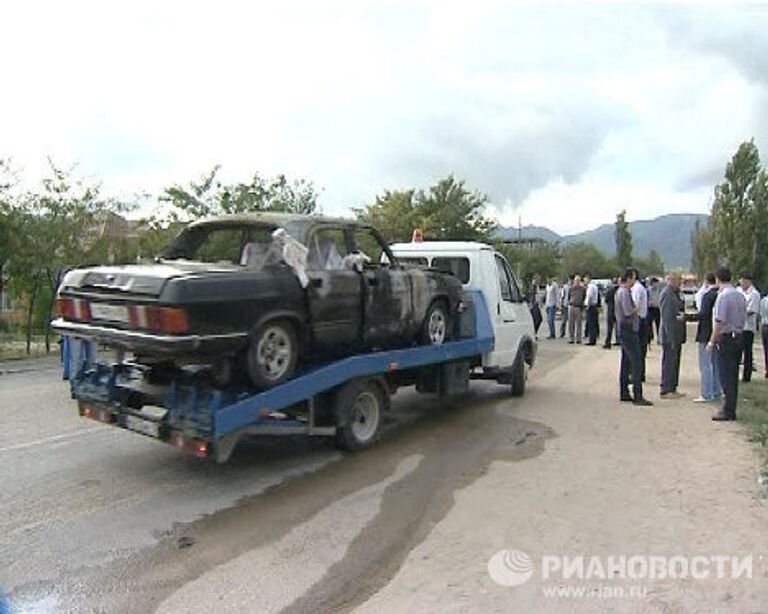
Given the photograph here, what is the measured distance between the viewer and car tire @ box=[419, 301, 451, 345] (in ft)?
28.7

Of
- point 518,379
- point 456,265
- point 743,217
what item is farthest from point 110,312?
point 743,217

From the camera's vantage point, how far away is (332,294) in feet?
23.3

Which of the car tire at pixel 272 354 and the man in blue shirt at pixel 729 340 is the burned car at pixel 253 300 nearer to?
the car tire at pixel 272 354

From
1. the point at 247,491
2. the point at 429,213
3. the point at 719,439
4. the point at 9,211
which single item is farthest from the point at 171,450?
the point at 429,213

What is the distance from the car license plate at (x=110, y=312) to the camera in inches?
242

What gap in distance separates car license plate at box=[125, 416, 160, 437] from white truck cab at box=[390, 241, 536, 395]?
4524mm

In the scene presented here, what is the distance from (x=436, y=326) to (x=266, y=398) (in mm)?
3185

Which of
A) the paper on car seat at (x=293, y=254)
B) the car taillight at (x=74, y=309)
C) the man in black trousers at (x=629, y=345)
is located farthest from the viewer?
the man in black trousers at (x=629, y=345)

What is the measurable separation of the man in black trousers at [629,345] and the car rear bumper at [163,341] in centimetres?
626

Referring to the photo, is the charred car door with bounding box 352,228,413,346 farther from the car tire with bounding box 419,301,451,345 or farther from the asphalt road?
the asphalt road

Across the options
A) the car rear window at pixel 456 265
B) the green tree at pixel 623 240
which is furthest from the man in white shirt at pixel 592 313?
the green tree at pixel 623 240

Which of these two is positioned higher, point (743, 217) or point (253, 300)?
point (743, 217)

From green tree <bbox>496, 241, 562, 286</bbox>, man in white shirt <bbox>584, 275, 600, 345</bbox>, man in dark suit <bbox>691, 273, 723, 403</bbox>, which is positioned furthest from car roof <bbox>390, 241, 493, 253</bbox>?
green tree <bbox>496, 241, 562, 286</bbox>

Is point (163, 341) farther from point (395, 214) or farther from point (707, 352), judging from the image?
point (395, 214)
